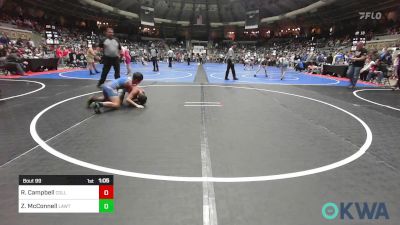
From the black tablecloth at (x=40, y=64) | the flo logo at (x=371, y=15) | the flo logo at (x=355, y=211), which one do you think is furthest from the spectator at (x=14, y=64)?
the flo logo at (x=371, y=15)

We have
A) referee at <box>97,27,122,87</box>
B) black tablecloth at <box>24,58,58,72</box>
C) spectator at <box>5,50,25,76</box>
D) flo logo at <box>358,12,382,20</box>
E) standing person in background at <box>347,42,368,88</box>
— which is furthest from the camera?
flo logo at <box>358,12,382,20</box>

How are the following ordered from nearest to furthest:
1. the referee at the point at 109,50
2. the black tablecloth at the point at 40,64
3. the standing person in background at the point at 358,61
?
the referee at the point at 109,50 < the standing person in background at the point at 358,61 < the black tablecloth at the point at 40,64

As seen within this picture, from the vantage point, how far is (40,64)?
14844 mm

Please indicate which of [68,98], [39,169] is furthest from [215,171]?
[68,98]

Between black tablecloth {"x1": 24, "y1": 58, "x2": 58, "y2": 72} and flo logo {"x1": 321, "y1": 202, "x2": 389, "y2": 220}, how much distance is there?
50.3ft

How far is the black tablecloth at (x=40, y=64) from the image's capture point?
46.2 ft

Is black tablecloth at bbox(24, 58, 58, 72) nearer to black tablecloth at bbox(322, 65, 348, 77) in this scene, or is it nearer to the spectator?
the spectator

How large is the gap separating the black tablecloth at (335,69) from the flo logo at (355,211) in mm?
14661

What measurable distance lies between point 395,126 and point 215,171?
413 cm

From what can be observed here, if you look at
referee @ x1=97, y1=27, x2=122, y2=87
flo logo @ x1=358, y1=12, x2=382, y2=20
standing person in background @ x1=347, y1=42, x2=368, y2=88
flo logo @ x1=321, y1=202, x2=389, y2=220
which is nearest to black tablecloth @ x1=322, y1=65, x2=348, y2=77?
standing person in background @ x1=347, y1=42, x2=368, y2=88

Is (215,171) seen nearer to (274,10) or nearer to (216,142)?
(216,142)

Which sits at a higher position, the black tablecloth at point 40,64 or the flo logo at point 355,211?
the black tablecloth at point 40,64

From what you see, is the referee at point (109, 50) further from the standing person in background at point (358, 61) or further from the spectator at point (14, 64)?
the standing person in background at point (358, 61)

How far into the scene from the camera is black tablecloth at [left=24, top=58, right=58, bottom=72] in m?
14.1
